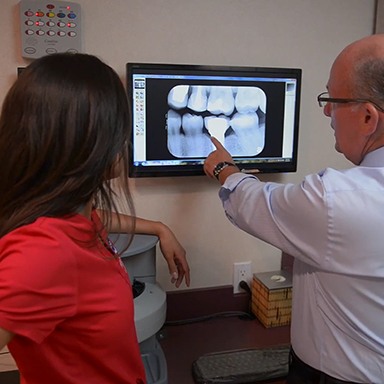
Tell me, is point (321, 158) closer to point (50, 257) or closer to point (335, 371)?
point (335, 371)

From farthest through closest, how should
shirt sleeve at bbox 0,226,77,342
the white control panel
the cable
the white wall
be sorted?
the cable, the white wall, the white control panel, shirt sleeve at bbox 0,226,77,342

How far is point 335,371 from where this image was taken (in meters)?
0.91

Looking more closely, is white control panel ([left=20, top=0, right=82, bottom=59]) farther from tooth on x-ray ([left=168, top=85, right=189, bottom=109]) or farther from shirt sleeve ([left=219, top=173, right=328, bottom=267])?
shirt sleeve ([left=219, top=173, right=328, bottom=267])

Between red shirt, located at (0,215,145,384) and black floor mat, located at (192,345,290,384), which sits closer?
red shirt, located at (0,215,145,384)

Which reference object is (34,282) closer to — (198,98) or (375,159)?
(375,159)

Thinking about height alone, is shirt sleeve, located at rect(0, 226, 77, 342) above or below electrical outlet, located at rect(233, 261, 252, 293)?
above

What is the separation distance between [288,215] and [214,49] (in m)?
0.83

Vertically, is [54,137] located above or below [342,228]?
above

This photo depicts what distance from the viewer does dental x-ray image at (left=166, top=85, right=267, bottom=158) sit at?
1426 mm

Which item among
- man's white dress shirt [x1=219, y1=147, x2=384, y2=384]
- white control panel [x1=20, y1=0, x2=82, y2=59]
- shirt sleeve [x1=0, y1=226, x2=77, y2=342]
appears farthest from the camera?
white control panel [x1=20, y1=0, x2=82, y2=59]

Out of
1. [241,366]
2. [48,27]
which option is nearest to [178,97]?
[48,27]

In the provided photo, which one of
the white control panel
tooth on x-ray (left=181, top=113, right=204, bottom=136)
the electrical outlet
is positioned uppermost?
the white control panel

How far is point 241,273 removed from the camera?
1698 millimetres

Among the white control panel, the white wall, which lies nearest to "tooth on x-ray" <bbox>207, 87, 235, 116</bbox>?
the white wall
